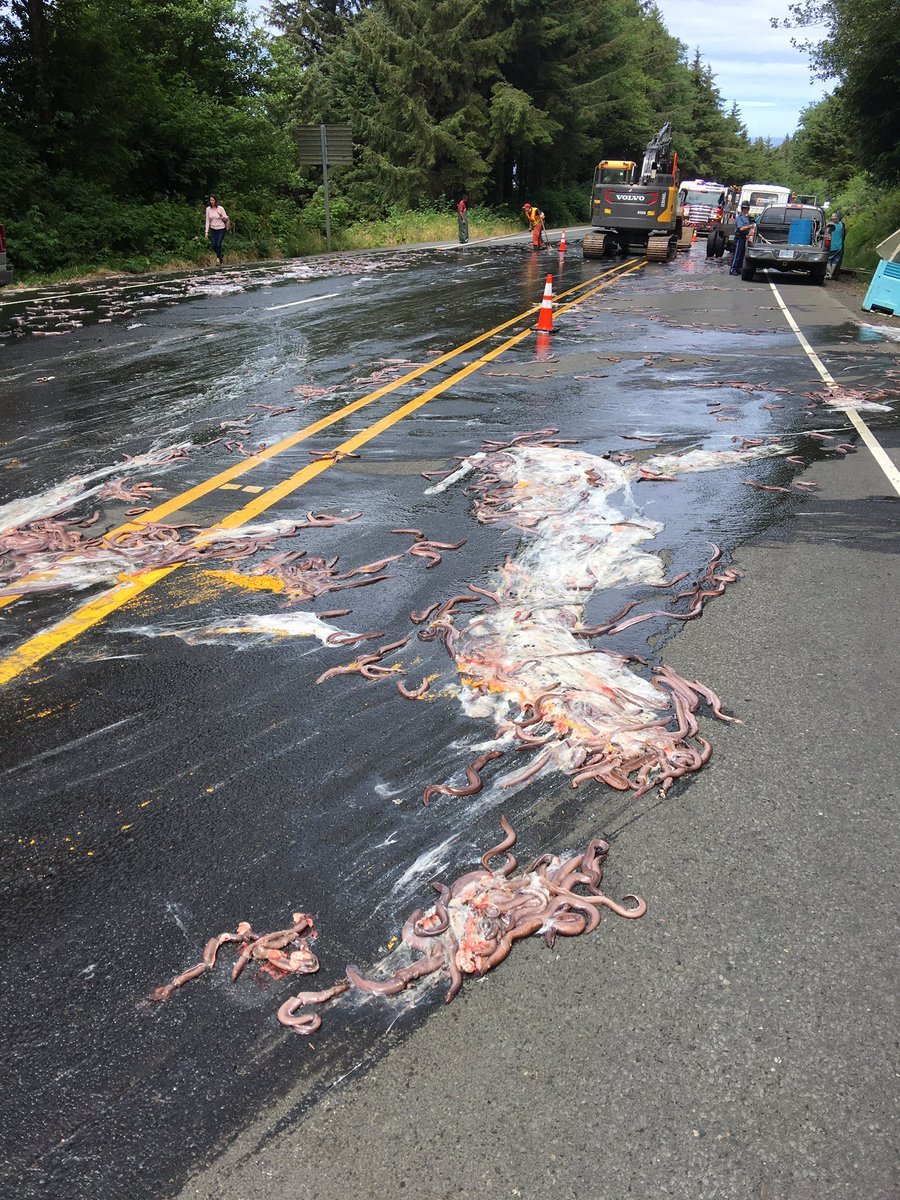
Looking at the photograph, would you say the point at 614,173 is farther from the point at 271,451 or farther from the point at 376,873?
the point at 376,873

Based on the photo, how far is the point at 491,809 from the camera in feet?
11.1

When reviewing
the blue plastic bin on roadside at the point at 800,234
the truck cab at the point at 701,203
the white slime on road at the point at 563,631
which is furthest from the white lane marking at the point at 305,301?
the truck cab at the point at 701,203

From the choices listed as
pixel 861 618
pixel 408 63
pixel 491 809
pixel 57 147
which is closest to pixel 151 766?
Answer: pixel 491 809

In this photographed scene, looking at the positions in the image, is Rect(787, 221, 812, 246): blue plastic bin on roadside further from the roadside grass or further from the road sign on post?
the road sign on post

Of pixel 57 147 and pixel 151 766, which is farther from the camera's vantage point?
pixel 57 147

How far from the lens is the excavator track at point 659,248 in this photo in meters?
31.7

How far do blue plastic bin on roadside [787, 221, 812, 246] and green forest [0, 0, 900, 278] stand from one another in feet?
19.4

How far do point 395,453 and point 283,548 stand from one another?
8.13ft

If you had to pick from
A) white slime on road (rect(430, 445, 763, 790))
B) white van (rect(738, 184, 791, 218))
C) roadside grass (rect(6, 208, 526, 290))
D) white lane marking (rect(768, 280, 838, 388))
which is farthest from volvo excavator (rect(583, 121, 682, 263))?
white slime on road (rect(430, 445, 763, 790))

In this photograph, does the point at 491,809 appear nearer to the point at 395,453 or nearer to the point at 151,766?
the point at 151,766

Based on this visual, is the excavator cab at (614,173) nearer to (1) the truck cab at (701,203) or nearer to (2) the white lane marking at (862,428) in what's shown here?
(1) the truck cab at (701,203)

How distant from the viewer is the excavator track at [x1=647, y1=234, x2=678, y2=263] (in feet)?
104

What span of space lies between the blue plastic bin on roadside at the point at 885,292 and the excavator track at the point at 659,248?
12139 mm

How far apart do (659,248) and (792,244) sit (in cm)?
644
